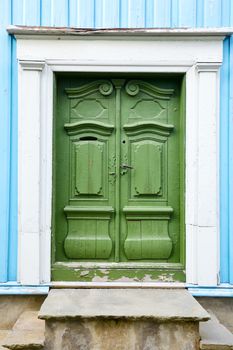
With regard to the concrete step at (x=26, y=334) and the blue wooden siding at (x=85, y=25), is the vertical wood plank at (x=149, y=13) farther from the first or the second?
the concrete step at (x=26, y=334)

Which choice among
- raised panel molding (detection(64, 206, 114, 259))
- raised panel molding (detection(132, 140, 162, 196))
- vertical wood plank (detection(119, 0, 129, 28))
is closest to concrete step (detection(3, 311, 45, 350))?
raised panel molding (detection(64, 206, 114, 259))

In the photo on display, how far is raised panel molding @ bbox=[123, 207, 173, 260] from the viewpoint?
4219mm

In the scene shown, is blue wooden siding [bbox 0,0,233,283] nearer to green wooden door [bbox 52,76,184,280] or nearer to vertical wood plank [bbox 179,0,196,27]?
vertical wood plank [bbox 179,0,196,27]

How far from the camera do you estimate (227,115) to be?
4086 millimetres

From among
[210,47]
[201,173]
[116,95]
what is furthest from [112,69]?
[201,173]

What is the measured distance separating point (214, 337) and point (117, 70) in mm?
2539

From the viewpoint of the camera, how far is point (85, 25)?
13.3ft

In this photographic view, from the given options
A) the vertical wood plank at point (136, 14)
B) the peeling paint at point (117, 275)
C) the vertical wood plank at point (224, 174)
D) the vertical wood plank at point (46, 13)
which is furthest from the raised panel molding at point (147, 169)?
the vertical wood plank at point (46, 13)

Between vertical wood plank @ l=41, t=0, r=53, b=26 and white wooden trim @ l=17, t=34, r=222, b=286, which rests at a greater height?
vertical wood plank @ l=41, t=0, r=53, b=26

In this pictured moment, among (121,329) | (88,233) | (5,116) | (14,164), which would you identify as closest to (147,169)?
(88,233)

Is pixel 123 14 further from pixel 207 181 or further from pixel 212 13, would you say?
pixel 207 181

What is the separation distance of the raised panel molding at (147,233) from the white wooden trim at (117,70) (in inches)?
10.3

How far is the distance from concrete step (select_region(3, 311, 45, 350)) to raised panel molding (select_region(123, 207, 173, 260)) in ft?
3.63

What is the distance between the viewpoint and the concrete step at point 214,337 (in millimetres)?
3260
